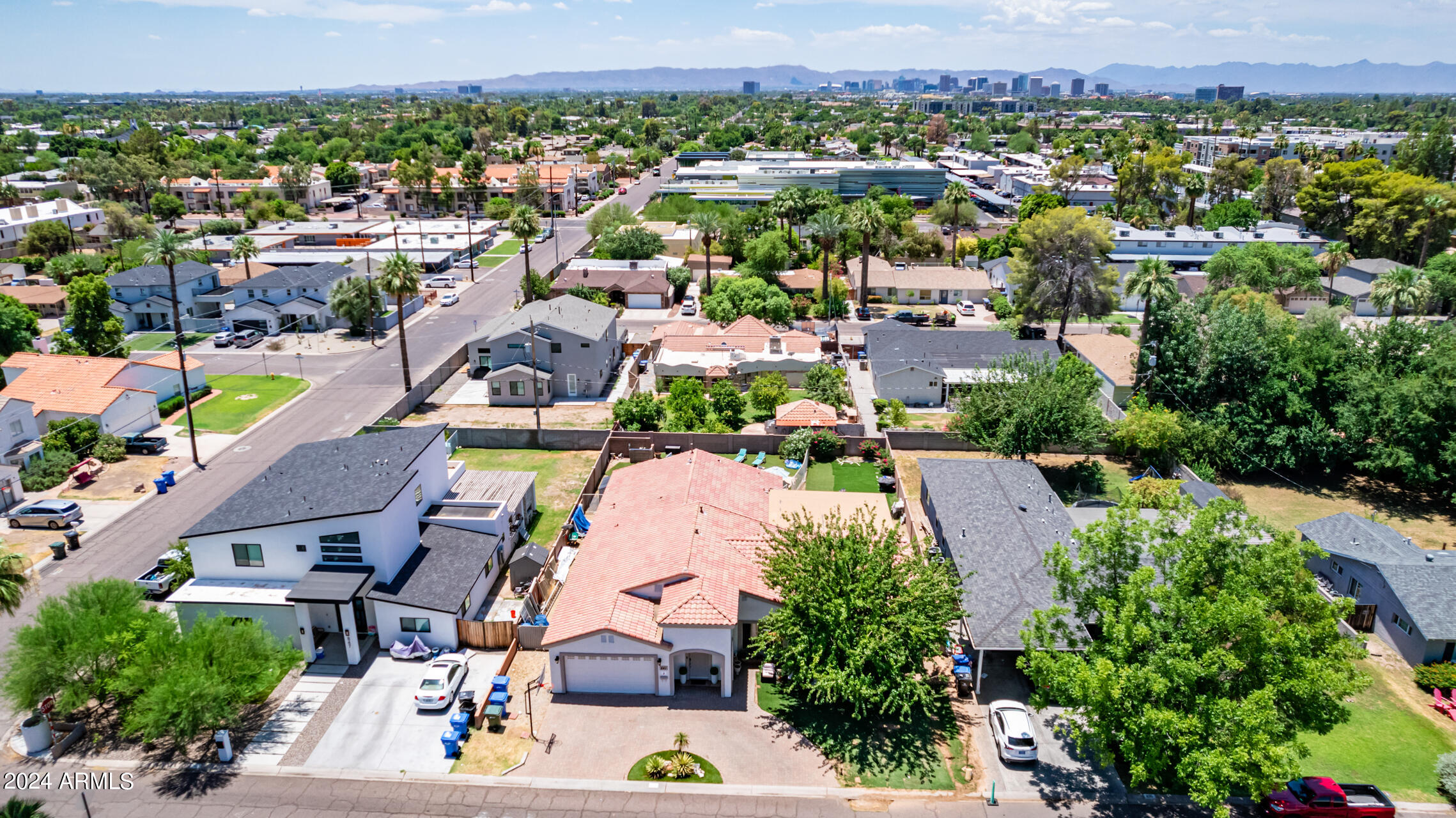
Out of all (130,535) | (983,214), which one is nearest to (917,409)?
(130,535)

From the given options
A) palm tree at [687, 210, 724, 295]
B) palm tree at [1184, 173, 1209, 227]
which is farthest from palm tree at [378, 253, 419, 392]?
palm tree at [1184, 173, 1209, 227]

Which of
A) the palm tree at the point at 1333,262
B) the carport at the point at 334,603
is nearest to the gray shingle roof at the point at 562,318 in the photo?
the carport at the point at 334,603

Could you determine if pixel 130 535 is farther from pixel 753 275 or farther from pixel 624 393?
pixel 753 275

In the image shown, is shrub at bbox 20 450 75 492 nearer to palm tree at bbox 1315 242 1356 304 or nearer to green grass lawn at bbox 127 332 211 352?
green grass lawn at bbox 127 332 211 352

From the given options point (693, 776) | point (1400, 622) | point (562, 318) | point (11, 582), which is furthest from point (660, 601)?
point (562, 318)

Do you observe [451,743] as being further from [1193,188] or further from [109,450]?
[1193,188]

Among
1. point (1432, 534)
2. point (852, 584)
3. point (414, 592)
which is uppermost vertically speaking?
point (852, 584)

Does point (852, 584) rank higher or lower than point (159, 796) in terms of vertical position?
higher
